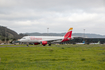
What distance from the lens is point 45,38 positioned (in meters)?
53.6

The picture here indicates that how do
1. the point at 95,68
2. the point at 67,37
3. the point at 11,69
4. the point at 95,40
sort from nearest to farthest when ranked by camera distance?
1. the point at 11,69
2. the point at 95,68
3. the point at 67,37
4. the point at 95,40

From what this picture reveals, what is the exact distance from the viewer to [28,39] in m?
50.6

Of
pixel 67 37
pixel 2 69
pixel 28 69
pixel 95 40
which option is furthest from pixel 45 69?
pixel 95 40

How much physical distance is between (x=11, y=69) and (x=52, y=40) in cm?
4217

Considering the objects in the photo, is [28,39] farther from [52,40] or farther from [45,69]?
[45,69]

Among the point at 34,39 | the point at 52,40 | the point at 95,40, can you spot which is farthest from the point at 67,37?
the point at 95,40

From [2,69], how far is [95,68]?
23.0 ft

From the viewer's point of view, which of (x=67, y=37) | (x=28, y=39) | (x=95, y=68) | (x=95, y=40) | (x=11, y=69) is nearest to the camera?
(x=11, y=69)

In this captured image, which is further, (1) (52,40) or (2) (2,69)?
(1) (52,40)

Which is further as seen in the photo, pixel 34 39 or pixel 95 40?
pixel 95 40

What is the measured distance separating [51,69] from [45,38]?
4356cm

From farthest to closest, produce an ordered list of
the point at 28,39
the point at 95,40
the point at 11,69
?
1. the point at 95,40
2. the point at 28,39
3. the point at 11,69

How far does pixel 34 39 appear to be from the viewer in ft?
168

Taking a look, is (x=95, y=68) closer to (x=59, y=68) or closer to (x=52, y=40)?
(x=59, y=68)
